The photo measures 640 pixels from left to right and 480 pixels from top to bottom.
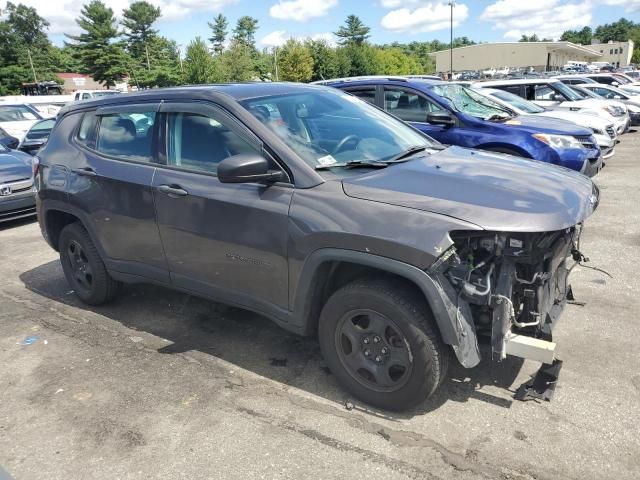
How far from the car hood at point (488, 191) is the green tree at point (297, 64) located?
5068 centimetres

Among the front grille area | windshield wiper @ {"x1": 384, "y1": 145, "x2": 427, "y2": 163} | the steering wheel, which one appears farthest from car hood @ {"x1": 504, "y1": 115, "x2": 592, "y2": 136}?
the steering wheel

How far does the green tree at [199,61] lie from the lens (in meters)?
44.5

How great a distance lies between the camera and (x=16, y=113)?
15828 mm

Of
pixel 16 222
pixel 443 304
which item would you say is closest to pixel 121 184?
pixel 443 304

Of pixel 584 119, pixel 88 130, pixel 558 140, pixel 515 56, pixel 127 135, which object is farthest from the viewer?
pixel 515 56

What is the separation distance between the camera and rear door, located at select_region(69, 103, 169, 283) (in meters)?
3.86

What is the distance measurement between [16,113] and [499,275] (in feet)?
55.5

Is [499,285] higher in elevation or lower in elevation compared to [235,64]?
lower

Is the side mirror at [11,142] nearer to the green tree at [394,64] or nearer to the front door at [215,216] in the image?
the front door at [215,216]

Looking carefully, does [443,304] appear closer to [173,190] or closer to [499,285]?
[499,285]

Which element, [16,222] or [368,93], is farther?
[16,222]

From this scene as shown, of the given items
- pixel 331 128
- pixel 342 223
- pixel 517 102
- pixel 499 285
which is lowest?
pixel 499 285

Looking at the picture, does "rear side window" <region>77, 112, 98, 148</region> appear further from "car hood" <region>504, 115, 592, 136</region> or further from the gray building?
the gray building

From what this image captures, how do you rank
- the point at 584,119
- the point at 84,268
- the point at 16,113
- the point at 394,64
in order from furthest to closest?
the point at 394,64 → the point at 16,113 → the point at 584,119 → the point at 84,268
